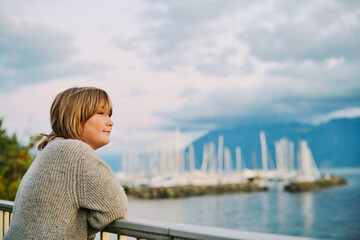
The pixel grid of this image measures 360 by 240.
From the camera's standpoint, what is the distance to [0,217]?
3.32 metres

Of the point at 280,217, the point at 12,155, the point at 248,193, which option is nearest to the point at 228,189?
the point at 248,193

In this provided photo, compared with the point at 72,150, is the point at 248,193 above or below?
below

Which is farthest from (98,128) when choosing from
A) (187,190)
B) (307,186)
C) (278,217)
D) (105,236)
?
(307,186)

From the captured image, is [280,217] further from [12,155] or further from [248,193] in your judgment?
[12,155]

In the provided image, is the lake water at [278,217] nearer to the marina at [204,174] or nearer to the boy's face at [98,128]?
the marina at [204,174]

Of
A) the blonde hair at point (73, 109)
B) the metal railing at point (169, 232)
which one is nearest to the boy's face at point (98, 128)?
the blonde hair at point (73, 109)

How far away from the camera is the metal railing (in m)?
1.51

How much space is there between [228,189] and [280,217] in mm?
31873

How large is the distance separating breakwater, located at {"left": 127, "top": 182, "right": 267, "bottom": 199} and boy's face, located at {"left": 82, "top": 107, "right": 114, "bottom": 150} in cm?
6077

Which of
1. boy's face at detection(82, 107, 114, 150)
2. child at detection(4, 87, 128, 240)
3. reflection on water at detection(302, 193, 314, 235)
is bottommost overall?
reflection on water at detection(302, 193, 314, 235)

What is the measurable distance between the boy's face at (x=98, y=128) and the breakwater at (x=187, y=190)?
199ft

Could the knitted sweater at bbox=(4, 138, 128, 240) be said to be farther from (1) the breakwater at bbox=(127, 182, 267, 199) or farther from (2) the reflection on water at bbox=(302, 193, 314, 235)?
(1) the breakwater at bbox=(127, 182, 267, 199)

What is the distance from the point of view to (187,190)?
70.9m

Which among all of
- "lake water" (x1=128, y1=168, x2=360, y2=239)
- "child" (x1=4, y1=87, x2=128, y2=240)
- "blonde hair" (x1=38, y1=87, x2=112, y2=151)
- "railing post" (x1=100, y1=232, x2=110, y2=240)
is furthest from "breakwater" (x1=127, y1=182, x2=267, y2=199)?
"child" (x1=4, y1=87, x2=128, y2=240)
